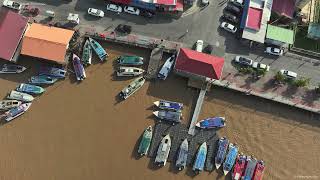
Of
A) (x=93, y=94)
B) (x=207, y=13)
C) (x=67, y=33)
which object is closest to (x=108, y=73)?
(x=93, y=94)

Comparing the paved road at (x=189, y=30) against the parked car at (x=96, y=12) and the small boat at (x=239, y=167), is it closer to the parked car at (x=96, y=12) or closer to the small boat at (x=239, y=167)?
the parked car at (x=96, y=12)

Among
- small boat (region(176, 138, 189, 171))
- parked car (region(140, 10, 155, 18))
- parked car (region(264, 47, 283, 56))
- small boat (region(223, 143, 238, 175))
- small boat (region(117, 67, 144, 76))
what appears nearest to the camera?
small boat (region(176, 138, 189, 171))

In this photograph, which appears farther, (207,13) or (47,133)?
(207,13)

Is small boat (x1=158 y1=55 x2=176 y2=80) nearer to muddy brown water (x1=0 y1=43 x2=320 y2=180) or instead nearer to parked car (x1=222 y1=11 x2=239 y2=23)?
muddy brown water (x1=0 y1=43 x2=320 y2=180)

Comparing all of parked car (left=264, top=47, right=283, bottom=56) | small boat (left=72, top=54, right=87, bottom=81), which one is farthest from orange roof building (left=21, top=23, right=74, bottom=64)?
parked car (left=264, top=47, right=283, bottom=56)

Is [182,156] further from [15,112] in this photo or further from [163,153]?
[15,112]

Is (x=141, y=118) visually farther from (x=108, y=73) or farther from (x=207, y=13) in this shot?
(x=207, y=13)
